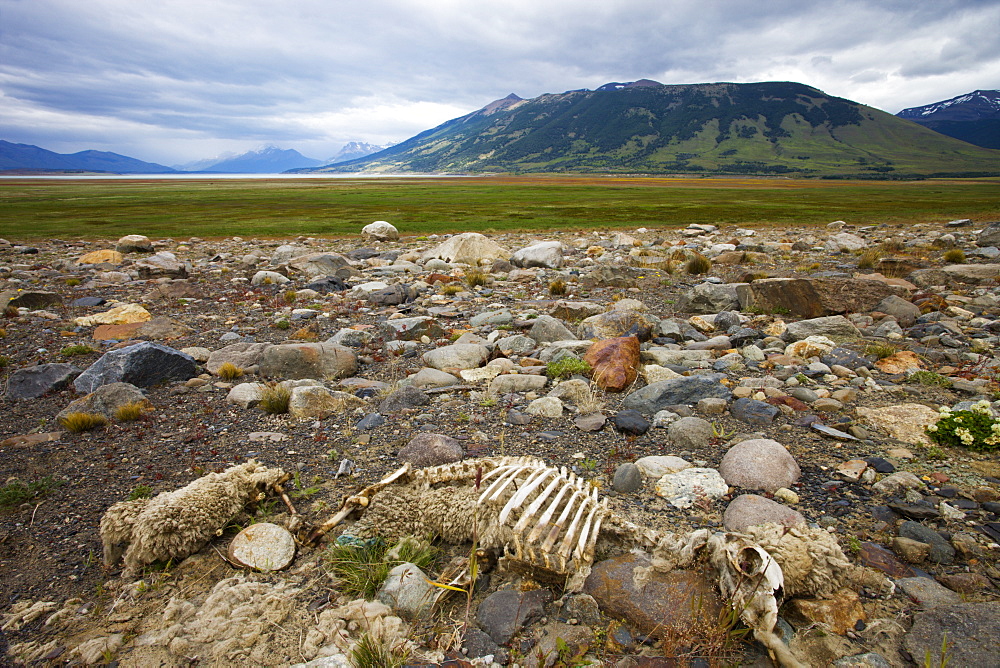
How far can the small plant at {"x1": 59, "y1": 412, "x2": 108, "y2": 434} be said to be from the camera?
17.5 ft

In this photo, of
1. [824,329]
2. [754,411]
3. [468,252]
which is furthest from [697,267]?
[754,411]

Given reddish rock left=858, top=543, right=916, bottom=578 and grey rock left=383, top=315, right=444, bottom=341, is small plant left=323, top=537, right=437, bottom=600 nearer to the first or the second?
reddish rock left=858, top=543, right=916, bottom=578

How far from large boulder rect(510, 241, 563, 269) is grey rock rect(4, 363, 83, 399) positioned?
12854 millimetres

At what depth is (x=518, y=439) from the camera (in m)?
5.07

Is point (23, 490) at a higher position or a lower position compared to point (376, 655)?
lower

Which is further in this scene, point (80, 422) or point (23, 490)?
point (80, 422)

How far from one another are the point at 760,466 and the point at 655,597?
2003 millimetres

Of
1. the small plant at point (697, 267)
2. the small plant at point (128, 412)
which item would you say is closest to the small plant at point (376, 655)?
the small plant at point (128, 412)

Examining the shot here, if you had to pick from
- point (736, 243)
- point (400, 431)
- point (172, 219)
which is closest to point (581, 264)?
point (736, 243)

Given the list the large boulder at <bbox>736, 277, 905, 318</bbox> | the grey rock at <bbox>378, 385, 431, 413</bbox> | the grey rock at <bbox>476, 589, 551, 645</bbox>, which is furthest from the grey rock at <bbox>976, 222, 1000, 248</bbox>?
the grey rock at <bbox>476, 589, 551, 645</bbox>

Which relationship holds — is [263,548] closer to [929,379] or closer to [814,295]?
[929,379]

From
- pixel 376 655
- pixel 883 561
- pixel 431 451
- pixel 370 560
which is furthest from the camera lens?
pixel 431 451

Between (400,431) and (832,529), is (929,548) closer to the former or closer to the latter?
(832,529)

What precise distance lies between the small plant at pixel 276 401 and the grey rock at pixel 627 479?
4144 millimetres
